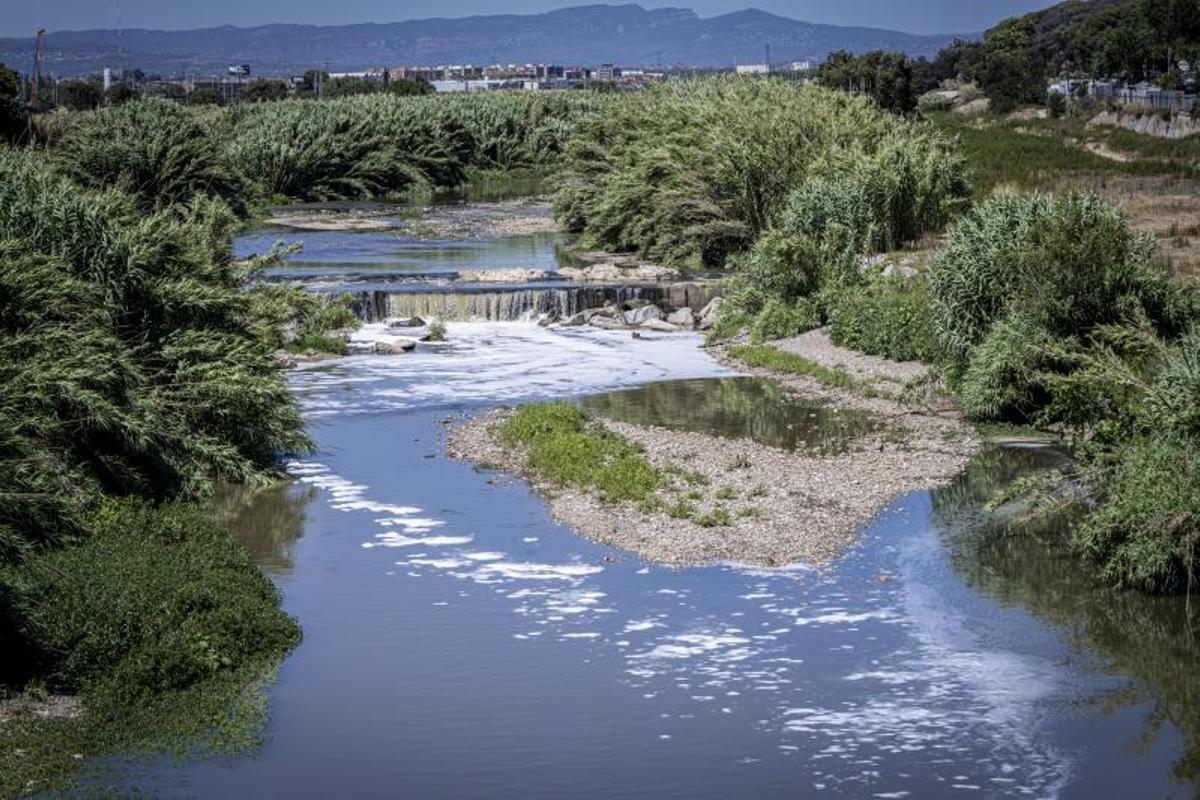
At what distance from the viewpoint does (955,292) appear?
34281 mm

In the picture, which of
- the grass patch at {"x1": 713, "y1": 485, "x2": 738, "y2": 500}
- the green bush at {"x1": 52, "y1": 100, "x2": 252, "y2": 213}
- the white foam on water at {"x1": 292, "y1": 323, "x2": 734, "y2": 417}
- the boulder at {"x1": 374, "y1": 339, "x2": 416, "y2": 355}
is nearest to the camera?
the grass patch at {"x1": 713, "y1": 485, "x2": 738, "y2": 500}

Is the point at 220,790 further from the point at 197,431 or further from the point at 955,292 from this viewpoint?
the point at 955,292

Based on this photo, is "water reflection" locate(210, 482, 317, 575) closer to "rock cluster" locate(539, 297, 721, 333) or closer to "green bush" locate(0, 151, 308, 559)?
"green bush" locate(0, 151, 308, 559)

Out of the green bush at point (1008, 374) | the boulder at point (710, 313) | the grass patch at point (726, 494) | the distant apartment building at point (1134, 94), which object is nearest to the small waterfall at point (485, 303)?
the boulder at point (710, 313)

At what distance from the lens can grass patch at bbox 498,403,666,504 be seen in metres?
27.3

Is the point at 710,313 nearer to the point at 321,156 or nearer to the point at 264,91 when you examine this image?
the point at 321,156

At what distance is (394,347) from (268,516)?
Answer: 54.5 feet

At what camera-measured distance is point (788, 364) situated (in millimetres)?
40281

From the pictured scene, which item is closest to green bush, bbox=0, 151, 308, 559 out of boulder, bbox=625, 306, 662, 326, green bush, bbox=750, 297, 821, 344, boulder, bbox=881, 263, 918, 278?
green bush, bbox=750, 297, 821, 344

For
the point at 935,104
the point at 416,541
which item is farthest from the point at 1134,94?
the point at 416,541

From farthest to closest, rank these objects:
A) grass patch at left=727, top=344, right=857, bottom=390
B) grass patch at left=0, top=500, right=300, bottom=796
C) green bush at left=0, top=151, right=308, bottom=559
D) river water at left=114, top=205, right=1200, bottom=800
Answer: grass patch at left=727, top=344, right=857, bottom=390 < green bush at left=0, top=151, right=308, bottom=559 < grass patch at left=0, top=500, right=300, bottom=796 < river water at left=114, top=205, right=1200, bottom=800

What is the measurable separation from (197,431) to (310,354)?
14.4m

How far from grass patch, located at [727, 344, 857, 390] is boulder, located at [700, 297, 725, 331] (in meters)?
4.23

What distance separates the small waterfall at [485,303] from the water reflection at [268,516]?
1894 centimetres
